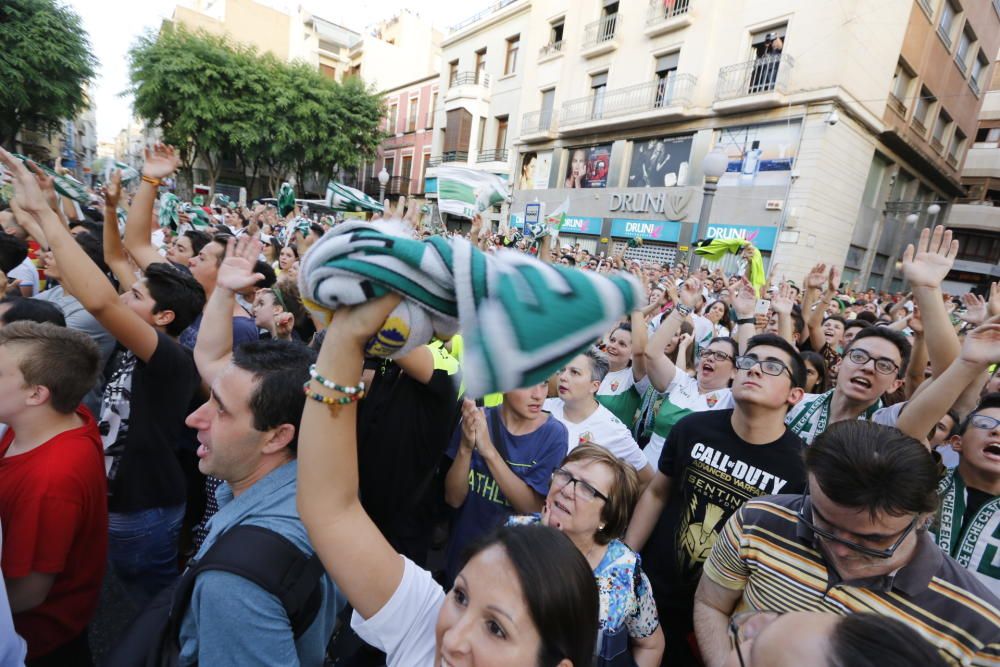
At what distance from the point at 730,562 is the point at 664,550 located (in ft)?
2.39

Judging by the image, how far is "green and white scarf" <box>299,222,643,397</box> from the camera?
676 mm

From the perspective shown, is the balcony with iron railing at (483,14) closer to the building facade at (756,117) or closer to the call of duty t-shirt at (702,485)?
the building facade at (756,117)

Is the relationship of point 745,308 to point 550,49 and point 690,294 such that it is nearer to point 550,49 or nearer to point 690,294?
point 690,294

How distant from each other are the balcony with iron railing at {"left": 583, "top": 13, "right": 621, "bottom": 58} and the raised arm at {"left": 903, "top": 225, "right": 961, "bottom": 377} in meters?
18.7

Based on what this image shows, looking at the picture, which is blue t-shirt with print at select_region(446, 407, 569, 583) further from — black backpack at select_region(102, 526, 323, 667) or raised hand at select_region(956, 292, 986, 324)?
raised hand at select_region(956, 292, 986, 324)

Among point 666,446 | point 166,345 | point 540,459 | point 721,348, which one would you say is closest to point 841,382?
point 721,348

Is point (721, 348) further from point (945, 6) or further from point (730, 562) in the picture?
point (945, 6)

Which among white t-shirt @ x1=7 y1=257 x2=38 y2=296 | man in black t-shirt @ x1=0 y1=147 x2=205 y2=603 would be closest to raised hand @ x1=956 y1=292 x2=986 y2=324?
man in black t-shirt @ x1=0 y1=147 x2=205 y2=603

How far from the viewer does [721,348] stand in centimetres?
327

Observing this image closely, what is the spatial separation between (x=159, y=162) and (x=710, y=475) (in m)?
3.98

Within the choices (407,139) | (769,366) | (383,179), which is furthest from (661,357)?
(407,139)

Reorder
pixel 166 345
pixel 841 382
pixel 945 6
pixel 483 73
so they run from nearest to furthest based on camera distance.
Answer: pixel 166 345 < pixel 841 382 < pixel 945 6 < pixel 483 73

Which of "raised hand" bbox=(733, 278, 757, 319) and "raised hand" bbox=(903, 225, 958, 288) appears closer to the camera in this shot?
"raised hand" bbox=(903, 225, 958, 288)

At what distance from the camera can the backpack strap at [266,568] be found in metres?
1.20
